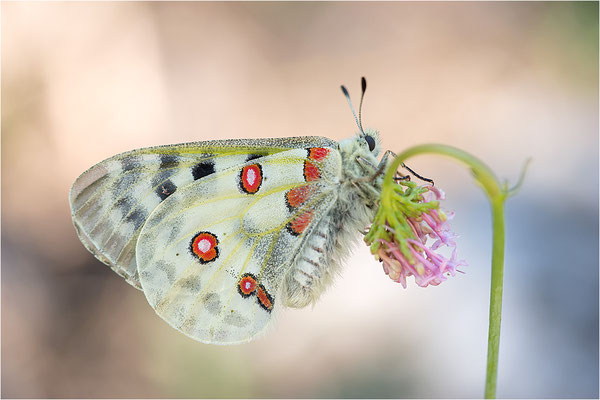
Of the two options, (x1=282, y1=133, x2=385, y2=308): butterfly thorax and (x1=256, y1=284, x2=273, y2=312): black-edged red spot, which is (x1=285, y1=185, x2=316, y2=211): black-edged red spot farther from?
(x1=256, y1=284, x2=273, y2=312): black-edged red spot

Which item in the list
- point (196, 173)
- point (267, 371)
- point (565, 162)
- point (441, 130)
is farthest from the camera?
point (441, 130)

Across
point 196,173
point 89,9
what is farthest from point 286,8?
point 196,173

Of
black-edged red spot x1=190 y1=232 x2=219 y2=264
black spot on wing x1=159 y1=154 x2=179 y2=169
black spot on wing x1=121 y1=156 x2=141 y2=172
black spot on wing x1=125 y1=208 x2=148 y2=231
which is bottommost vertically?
black-edged red spot x1=190 y1=232 x2=219 y2=264

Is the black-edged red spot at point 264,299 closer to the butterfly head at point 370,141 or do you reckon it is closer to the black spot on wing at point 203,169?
the black spot on wing at point 203,169

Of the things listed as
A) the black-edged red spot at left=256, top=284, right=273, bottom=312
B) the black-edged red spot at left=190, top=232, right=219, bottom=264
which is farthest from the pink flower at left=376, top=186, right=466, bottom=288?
the black-edged red spot at left=190, top=232, right=219, bottom=264

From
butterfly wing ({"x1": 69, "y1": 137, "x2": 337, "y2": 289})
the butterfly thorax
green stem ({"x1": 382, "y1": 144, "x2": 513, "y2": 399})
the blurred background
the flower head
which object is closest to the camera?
green stem ({"x1": 382, "y1": 144, "x2": 513, "y2": 399})

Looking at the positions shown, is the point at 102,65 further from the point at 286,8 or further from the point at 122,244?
the point at 122,244

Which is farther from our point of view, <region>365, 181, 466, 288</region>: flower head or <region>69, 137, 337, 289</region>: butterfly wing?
<region>69, 137, 337, 289</region>: butterfly wing

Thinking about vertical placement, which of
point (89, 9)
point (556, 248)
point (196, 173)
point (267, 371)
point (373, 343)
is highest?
point (89, 9)

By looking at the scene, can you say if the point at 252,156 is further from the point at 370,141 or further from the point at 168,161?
the point at 370,141
